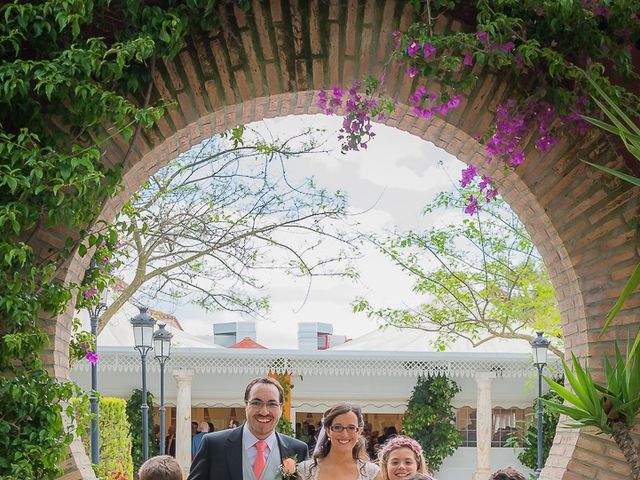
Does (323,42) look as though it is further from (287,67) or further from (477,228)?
(477,228)

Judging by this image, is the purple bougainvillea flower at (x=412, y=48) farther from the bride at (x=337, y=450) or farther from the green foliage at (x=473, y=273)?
the green foliage at (x=473, y=273)

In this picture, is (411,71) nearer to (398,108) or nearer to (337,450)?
(398,108)

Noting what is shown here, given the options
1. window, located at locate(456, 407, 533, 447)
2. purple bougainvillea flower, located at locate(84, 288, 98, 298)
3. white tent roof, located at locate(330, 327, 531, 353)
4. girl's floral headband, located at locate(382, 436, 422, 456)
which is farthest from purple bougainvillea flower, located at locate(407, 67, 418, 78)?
window, located at locate(456, 407, 533, 447)

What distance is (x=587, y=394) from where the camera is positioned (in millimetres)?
4242

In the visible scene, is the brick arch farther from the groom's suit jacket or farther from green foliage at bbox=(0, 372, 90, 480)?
the groom's suit jacket

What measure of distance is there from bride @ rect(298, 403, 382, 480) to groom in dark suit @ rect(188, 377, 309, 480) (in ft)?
0.41

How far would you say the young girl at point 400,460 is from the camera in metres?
4.73

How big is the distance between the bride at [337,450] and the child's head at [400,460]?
19cm

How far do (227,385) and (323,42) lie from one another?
514 inches

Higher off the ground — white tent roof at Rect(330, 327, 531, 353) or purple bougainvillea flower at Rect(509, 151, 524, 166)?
purple bougainvillea flower at Rect(509, 151, 524, 166)

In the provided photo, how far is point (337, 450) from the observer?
451 cm

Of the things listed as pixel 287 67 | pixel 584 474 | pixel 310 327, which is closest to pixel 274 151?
pixel 287 67

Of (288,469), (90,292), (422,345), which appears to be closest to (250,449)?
(288,469)

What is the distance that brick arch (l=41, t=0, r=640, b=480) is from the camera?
15.8 ft
